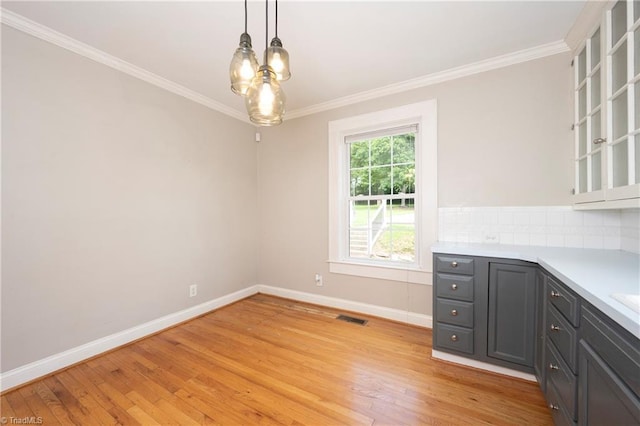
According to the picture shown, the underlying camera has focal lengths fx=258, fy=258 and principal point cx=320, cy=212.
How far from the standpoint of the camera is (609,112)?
1.58 meters

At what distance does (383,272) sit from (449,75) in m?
2.17

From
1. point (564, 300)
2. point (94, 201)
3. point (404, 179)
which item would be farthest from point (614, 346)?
point (94, 201)

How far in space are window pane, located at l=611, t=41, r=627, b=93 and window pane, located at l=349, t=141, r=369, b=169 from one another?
2.02 m

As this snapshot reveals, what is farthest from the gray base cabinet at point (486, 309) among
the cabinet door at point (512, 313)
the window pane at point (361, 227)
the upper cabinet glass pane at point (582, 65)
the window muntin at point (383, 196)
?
the upper cabinet glass pane at point (582, 65)

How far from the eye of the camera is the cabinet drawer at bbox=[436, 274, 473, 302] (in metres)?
2.03

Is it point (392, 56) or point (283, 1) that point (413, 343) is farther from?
point (283, 1)

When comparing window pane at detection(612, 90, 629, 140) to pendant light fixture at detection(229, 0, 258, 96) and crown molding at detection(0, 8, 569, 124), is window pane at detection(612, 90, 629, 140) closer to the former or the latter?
crown molding at detection(0, 8, 569, 124)

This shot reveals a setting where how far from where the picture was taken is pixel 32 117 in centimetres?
193

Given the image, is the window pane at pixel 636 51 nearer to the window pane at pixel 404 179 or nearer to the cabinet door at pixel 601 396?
the cabinet door at pixel 601 396

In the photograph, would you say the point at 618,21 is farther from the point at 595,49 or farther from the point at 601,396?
the point at 601,396

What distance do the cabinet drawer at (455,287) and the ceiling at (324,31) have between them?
1.95m

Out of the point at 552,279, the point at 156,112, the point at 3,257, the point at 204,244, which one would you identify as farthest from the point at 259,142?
the point at 552,279

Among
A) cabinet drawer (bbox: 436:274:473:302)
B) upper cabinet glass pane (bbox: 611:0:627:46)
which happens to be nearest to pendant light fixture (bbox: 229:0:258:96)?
cabinet drawer (bbox: 436:274:473:302)

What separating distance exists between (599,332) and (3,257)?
3386 mm
